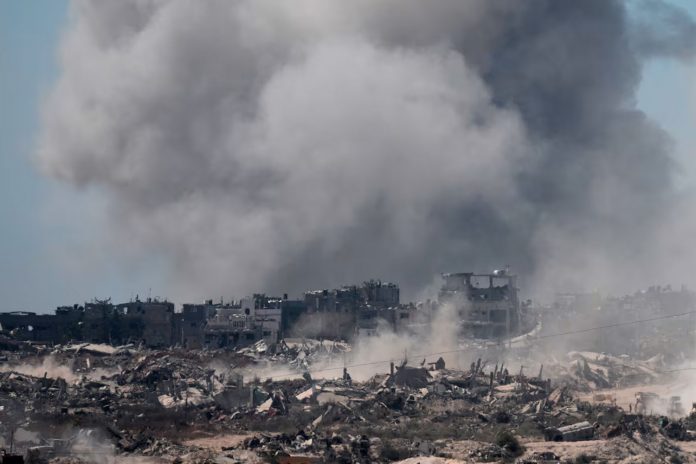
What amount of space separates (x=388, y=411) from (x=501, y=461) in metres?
8.37

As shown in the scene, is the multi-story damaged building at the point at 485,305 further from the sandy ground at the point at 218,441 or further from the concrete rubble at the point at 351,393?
the sandy ground at the point at 218,441

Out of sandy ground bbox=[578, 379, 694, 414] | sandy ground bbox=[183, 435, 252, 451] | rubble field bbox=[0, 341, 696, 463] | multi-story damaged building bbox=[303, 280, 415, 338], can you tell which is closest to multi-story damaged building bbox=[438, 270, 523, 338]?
multi-story damaged building bbox=[303, 280, 415, 338]

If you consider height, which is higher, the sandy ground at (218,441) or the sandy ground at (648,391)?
the sandy ground at (648,391)

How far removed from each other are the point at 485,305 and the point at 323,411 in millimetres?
27914

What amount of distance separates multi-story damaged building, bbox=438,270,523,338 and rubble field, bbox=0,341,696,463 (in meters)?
8.81

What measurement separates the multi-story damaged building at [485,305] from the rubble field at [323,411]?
28.9 feet

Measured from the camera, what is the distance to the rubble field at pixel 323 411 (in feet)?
103

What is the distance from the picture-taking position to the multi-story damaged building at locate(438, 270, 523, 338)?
64.2 m

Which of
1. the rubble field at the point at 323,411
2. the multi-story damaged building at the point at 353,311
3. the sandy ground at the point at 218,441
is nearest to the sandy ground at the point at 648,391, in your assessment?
the rubble field at the point at 323,411

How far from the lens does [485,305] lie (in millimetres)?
65250

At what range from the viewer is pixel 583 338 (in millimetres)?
62500

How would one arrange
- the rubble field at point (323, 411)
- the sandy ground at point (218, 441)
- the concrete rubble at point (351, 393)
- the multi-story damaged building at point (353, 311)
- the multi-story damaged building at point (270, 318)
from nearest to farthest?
1. the rubble field at point (323, 411)
2. the concrete rubble at point (351, 393)
3. the sandy ground at point (218, 441)
4. the multi-story damaged building at point (270, 318)
5. the multi-story damaged building at point (353, 311)

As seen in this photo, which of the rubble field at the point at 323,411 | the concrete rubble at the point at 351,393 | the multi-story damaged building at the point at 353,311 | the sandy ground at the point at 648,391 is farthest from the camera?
the multi-story damaged building at the point at 353,311

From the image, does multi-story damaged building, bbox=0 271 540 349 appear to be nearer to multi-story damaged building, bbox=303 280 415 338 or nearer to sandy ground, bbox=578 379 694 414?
multi-story damaged building, bbox=303 280 415 338
